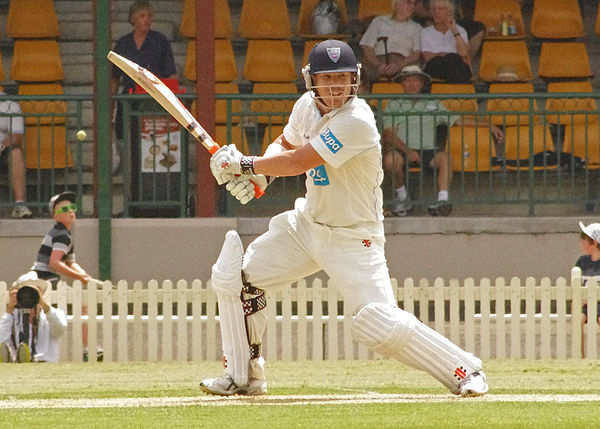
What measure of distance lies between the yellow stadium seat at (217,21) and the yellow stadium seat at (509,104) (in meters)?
2.95

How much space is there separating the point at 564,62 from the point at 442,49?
1456 mm

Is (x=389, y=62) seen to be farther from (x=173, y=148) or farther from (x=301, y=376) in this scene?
(x=301, y=376)

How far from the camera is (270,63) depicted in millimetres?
15172

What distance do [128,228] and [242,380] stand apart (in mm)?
6543

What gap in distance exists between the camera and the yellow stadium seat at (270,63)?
15.1m

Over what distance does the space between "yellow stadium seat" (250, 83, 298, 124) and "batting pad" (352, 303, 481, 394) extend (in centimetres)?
695

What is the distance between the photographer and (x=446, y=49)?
1484cm

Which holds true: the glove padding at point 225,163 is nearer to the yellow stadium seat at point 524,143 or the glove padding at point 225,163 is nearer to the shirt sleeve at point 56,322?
the shirt sleeve at point 56,322

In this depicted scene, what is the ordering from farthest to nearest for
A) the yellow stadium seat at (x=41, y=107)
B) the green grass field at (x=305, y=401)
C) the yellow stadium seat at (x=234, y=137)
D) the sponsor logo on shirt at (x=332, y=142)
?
the yellow stadium seat at (x=41, y=107) → the yellow stadium seat at (x=234, y=137) → the sponsor logo on shirt at (x=332, y=142) → the green grass field at (x=305, y=401)

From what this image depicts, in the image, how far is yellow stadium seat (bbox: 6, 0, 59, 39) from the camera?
1541 cm

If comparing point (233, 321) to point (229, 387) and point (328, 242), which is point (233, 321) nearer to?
point (229, 387)

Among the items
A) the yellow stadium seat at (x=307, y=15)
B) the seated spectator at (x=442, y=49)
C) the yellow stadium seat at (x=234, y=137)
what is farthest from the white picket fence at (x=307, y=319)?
the yellow stadium seat at (x=307, y=15)

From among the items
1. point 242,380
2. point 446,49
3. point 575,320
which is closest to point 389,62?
point 446,49

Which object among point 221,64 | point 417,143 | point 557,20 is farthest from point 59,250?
point 557,20
